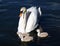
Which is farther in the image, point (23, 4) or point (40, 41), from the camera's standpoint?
point (23, 4)

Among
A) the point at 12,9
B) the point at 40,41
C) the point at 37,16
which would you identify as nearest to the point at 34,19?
the point at 37,16

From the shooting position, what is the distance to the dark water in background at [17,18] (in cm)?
1676

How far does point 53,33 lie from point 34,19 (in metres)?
1.55

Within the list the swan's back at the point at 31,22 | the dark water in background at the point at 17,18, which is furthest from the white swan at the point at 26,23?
the dark water in background at the point at 17,18

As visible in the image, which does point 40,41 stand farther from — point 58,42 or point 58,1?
point 58,1

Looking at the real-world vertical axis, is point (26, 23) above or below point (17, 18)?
above

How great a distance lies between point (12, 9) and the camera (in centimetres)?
2158

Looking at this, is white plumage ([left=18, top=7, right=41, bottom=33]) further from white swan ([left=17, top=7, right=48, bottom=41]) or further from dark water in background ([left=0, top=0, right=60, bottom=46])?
dark water in background ([left=0, top=0, right=60, bottom=46])

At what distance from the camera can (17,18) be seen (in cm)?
1988

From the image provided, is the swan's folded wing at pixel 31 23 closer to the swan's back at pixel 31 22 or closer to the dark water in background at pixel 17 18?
the swan's back at pixel 31 22

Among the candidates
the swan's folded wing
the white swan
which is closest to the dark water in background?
the white swan

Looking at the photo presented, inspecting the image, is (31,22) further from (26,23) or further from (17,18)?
(17,18)

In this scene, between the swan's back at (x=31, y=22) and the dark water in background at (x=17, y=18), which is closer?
the dark water in background at (x=17, y=18)

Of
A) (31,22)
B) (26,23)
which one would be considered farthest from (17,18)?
(31,22)
